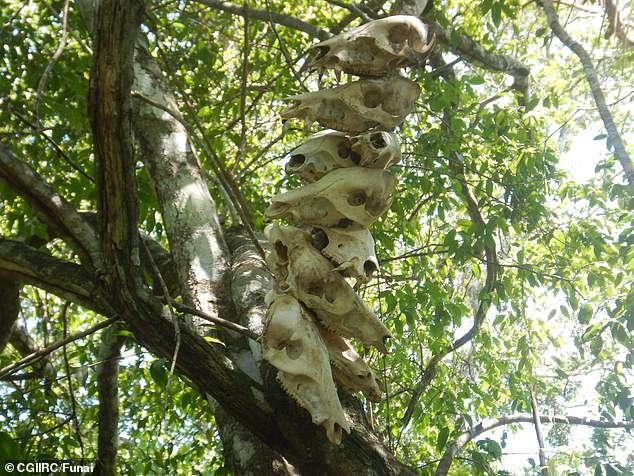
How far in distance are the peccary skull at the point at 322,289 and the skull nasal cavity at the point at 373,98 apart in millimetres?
366

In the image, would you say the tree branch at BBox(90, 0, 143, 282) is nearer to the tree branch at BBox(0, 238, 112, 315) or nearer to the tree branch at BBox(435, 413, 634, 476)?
the tree branch at BBox(0, 238, 112, 315)

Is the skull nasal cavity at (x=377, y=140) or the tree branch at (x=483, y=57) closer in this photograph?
the skull nasal cavity at (x=377, y=140)

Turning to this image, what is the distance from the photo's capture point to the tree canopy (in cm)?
153

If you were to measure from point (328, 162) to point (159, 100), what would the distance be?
1103mm

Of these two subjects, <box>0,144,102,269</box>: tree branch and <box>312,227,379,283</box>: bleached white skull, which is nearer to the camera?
<box>312,227,379,283</box>: bleached white skull

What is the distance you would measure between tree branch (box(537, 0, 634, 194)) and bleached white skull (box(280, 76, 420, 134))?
7.04 ft

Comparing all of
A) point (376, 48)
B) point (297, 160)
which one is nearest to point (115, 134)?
point (297, 160)

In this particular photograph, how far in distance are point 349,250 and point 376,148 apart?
0.77ft

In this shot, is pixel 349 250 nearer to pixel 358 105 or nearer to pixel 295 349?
pixel 295 349

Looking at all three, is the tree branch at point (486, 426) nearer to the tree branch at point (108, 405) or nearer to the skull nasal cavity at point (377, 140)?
the tree branch at point (108, 405)

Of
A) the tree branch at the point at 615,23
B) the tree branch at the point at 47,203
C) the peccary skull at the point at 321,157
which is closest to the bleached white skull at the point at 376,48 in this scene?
the peccary skull at the point at 321,157

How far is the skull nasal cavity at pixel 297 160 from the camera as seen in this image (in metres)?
1.56

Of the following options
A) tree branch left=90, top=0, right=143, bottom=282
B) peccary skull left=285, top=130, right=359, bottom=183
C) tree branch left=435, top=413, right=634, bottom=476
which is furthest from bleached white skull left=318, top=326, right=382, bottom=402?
tree branch left=435, top=413, right=634, bottom=476

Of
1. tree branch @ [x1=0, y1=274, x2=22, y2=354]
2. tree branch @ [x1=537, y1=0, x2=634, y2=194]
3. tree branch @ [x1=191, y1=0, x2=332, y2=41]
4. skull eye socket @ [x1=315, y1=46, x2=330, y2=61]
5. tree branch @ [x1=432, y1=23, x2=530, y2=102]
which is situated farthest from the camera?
tree branch @ [x1=432, y1=23, x2=530, y2=102]
